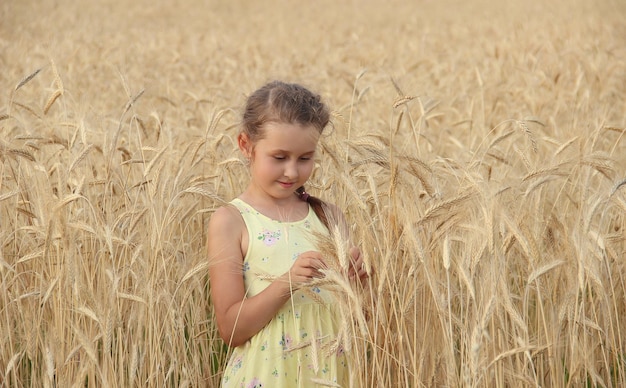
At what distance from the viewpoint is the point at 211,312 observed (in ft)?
10.8

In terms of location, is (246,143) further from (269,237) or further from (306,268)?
(306,268)

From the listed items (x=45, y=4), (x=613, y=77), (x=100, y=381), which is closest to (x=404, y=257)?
(x=100, y=381)

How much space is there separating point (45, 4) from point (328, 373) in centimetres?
1777

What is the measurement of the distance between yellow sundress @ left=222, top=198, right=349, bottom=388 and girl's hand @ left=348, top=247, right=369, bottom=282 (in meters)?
0.18

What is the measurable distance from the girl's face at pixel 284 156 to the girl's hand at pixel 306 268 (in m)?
0.30

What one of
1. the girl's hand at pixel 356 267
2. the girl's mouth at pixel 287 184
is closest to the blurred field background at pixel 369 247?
the girl's hand at pixel 356 267

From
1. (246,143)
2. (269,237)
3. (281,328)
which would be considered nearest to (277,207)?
(269,237)

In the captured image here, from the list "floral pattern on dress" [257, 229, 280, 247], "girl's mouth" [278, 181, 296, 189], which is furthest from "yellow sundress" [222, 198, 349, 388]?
"girl's mouth" [278, 181, 296, 189]

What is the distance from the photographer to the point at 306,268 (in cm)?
223

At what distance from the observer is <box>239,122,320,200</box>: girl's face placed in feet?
8.10

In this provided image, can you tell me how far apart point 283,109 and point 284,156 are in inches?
5.6

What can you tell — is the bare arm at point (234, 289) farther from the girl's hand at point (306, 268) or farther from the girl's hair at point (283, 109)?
the girl's hair at point (283, 109)

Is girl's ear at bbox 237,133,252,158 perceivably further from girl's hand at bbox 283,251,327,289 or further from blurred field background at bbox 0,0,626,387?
girl's hand at bbox 283,251,327,289

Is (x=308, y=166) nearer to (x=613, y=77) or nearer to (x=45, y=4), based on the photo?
(x=613, y=77)
